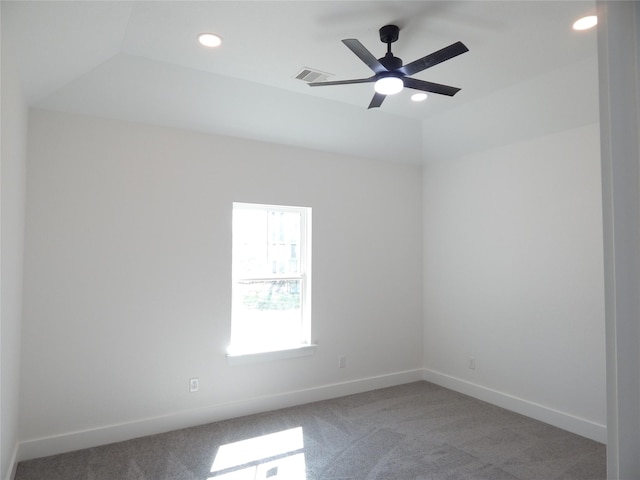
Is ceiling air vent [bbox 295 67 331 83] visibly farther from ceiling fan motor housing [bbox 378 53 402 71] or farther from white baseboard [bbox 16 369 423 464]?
white baseboard [bbox 16 369 423 464]

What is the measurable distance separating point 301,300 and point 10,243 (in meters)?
2.52

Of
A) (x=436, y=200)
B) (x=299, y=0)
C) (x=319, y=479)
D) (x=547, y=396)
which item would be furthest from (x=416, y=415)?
(x=299, y=0)

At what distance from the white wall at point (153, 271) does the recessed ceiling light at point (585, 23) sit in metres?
2.35

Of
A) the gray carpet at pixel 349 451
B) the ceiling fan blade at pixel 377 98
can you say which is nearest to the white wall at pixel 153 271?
the gray carpet at pixel 349 451

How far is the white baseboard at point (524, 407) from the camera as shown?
3262 mm

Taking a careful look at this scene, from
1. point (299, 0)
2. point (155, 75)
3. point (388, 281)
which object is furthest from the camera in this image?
point (388, 281)

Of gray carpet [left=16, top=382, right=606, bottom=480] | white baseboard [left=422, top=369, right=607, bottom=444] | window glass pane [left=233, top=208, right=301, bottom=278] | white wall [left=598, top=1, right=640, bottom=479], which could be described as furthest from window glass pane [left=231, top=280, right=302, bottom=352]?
white wall [left=598, top=1, right=640, bottom=479]

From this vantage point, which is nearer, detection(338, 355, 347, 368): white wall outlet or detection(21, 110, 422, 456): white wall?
detection(21, 110, 422, 456): white wall

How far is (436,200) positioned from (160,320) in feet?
10.7

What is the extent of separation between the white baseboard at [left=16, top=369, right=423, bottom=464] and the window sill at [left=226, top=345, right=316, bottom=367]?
35 centimetres

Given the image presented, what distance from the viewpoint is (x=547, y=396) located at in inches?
142

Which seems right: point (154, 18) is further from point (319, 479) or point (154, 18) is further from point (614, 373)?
point (319, 479)

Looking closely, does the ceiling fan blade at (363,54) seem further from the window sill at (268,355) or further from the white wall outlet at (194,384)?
the white wall outlet at (194,384)

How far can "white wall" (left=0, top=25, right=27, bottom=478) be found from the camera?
6.95 ft
